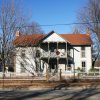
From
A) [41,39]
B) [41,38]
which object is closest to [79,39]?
[41,38]

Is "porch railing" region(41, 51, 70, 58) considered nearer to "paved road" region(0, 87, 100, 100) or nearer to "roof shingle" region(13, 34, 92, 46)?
"roof shingle" region(13, 34, 92, 46)

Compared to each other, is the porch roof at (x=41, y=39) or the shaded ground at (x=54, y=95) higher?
the porch roof at (x=41, y=39)

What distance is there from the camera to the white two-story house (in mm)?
55781

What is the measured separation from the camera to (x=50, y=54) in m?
55.6

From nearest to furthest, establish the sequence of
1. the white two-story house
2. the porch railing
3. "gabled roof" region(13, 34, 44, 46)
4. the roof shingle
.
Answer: the porch railing < "gabled roof" region(13, 34, 44, 46) < the white two-story house < the roof shingle

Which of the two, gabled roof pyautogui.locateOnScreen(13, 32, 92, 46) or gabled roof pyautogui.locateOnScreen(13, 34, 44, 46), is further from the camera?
gabled roof pyautogui.locateOnScreen(13, 32, 92, 46)

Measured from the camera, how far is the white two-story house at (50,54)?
55.8 meters

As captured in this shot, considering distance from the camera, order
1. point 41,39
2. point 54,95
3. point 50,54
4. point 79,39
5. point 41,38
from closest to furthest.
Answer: point 54,95, point 50,54, point 41,39, point 41,38, point 79,39

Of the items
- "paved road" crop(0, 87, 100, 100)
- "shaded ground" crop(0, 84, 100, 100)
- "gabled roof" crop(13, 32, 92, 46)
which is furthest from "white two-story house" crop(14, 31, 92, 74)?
"paved road" crop(0, 87, 100, 100)

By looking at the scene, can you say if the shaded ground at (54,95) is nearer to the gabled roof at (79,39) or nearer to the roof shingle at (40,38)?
the roof shingle at (40,38)

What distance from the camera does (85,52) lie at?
5866 centimetres

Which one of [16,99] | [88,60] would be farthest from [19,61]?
[16,99]

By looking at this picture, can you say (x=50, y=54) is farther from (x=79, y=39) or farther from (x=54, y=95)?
(x=54, y=95)

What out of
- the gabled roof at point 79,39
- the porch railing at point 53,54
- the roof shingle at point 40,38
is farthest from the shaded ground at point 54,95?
the gabled roof at point 79,39
